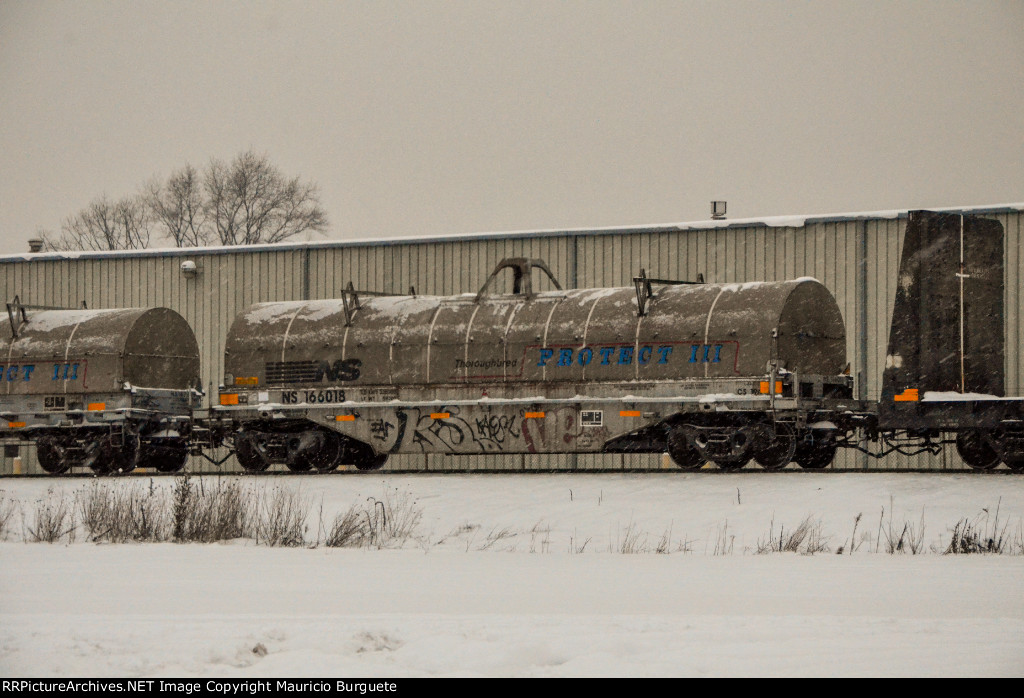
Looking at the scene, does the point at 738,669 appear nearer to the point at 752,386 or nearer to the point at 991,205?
the point at 752,386

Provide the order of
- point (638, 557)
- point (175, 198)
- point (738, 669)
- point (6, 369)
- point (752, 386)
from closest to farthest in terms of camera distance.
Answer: point (738, 669)
point (638, 557)
point (752, 386)
point (6, 369)
point (175, 198)

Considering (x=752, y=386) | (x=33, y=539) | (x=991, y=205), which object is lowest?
(x=33, y=539)

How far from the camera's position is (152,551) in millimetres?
13305

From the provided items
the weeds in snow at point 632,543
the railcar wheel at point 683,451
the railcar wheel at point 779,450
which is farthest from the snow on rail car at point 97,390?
the weeds in snow at point 632,543

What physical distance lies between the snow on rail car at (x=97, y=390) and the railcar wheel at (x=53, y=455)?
0.8 inches

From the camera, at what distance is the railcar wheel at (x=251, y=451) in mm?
25438

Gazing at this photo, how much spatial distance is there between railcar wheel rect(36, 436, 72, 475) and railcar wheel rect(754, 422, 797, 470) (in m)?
14.3

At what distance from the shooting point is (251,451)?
2561 centimetres

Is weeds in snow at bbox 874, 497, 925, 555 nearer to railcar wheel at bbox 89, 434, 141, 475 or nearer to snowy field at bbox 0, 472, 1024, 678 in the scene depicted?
snowy field at bbox 0, 472, 1024, 678

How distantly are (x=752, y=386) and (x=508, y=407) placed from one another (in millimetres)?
4497

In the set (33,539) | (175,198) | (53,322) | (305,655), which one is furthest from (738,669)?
(175,198)

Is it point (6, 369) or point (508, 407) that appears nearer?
point (508, 407)

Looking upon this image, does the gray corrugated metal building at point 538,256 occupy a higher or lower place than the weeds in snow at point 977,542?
higher

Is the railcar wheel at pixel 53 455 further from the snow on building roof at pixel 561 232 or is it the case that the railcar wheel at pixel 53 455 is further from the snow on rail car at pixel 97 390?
the snow on building roof at pixel 561 232
